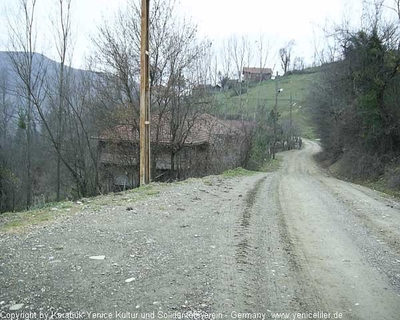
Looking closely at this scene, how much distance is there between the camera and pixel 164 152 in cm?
2170

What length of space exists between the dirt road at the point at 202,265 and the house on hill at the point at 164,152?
11.9 m

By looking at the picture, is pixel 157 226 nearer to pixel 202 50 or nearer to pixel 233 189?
pixel 233 189

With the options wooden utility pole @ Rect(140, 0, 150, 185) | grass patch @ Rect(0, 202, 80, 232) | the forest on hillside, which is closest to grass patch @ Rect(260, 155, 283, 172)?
the forest on hillside

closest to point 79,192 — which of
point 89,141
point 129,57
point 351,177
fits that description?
point 89,141

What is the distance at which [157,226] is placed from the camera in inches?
273

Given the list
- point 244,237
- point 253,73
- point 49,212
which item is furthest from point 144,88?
point 253,73

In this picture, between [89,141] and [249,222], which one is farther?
[89,141]

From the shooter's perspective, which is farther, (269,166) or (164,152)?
(269,166)

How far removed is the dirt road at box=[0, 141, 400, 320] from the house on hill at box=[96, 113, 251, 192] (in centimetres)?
1194

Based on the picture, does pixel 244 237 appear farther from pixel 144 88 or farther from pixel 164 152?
pixel 164 152

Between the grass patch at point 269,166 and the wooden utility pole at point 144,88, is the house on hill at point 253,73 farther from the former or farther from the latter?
the wooden utility pole at point 144,88

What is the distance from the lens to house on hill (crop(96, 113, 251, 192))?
2030 cm

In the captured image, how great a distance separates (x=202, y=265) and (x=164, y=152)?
17.0m

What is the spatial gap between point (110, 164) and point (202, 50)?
7.70m
